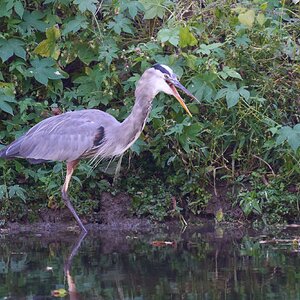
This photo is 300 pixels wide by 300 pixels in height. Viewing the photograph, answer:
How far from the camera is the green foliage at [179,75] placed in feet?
25.9

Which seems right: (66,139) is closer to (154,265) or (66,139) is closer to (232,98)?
(232,98)

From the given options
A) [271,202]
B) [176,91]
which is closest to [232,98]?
[176,91]

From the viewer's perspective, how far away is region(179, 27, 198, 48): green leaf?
7871 millimetres

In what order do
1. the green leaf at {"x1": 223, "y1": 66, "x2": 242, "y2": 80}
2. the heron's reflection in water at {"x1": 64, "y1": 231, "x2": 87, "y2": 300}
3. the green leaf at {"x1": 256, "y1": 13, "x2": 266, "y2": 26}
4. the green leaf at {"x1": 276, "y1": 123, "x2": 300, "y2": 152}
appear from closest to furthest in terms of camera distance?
the heron's reflection in water at {"x1": 64, "y1": 231, "x2": 87, "y2": 300} < the green leaf at {"x1": 276, "y1": 123, "x2": 300, "y2": 152} < the green leaf at {"x1": 223, "y1": 66, "x2": 242, "y2": 80} < the green leaf at {"x1": 256, "y1": 13, "x2": 266, "y2": 26}

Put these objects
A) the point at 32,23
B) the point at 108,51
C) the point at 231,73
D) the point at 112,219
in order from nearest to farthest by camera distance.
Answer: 1. the point at 231,73
2. the point at 112,219
3. the point at 108,51
4. the point at 32,23

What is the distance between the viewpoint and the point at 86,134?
25.4 feet

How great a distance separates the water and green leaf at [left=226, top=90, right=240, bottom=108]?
1012 millimetres

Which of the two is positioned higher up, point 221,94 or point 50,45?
point 50,45

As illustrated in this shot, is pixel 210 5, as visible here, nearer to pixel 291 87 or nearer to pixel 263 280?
pixel 291 87

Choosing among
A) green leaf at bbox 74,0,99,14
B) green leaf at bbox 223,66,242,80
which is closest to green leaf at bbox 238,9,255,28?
green leaf at bbox 223,66,242,80

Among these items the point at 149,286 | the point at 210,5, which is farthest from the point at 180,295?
the point at 210,5

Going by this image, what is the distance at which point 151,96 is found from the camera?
24.8ft

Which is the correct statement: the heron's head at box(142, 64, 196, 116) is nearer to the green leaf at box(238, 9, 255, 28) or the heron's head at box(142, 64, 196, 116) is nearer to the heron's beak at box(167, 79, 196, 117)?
the heron's beak at box(167, 79, 196, 117)

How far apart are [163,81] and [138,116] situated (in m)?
0.35
